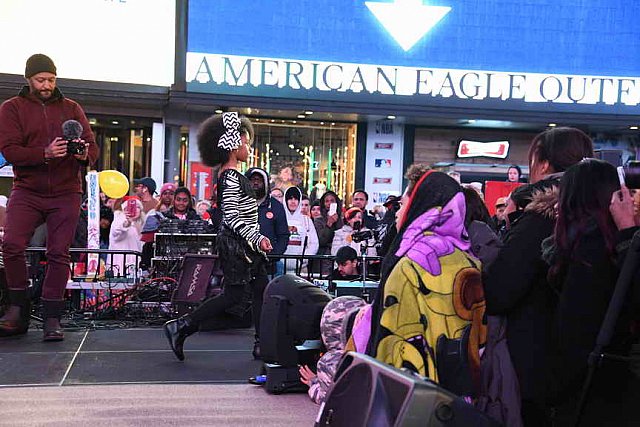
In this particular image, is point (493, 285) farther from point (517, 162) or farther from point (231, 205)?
point (517, 162)

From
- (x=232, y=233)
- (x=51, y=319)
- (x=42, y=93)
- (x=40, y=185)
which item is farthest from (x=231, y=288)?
(x=42, y=93)

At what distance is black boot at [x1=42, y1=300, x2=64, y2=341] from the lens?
588 cm

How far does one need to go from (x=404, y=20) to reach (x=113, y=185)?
7.50 meters

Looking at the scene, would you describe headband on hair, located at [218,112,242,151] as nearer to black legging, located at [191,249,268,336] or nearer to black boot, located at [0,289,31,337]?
black legging, located at [191,249,268,336]

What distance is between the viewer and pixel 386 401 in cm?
206

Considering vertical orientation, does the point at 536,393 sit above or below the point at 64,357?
above

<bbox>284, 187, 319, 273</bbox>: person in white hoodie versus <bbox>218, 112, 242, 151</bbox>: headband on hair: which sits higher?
<bbox>218, 112, 242, 151</bbox>: headband on hair

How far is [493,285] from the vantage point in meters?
3.02

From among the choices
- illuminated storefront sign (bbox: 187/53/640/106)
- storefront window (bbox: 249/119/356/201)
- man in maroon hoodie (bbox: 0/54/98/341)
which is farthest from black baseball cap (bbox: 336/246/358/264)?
storefront window (bbox: 249/119/356/201)

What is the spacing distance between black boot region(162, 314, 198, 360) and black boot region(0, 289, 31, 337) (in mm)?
1507

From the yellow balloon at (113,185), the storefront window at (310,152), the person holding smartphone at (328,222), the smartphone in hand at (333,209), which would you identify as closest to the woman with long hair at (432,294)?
the person holding smartphone at (328,222)

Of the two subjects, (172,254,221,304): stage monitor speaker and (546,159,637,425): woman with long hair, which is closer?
(546,159,637,425): woman with long hair

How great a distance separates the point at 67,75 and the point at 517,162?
1003 centimetres

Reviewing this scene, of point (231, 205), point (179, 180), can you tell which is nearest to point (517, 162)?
point (179, 180)
